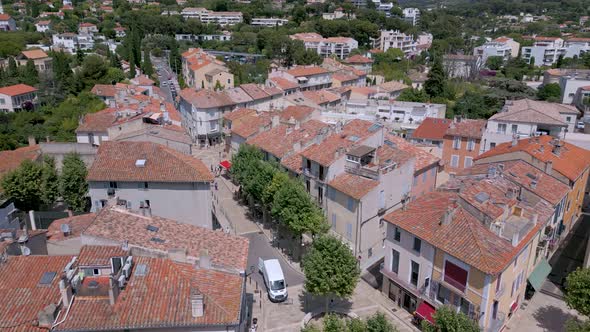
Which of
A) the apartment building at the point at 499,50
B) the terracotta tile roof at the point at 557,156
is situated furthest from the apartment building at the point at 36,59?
the apartment building at the point at 499,50

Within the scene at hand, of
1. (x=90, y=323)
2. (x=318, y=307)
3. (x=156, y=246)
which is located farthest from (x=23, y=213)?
(x=318, y=307)

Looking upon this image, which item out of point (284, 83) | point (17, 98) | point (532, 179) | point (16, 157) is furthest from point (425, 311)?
point (17, 98)

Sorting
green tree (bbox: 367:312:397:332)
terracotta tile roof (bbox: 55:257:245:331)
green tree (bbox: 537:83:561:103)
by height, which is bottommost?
green tree (bbox: 537:83:561:103)

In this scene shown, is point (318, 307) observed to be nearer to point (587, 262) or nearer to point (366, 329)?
point (366, 329)

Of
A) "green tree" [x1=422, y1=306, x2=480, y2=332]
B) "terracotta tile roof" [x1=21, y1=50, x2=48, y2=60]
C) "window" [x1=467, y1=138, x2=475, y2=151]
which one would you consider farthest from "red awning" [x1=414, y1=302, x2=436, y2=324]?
"terracotta tile roof" [x1=21, y1=50, x2=48, y2=60]

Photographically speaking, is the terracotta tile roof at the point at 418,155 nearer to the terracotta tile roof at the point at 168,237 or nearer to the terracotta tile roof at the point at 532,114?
the terracotta tile roof at the point at 532,114

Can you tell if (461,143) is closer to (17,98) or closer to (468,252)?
(468,252)

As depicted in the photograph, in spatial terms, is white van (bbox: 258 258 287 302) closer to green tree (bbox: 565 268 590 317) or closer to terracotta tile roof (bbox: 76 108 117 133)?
green tree (bbox: 565 268 590 317)
